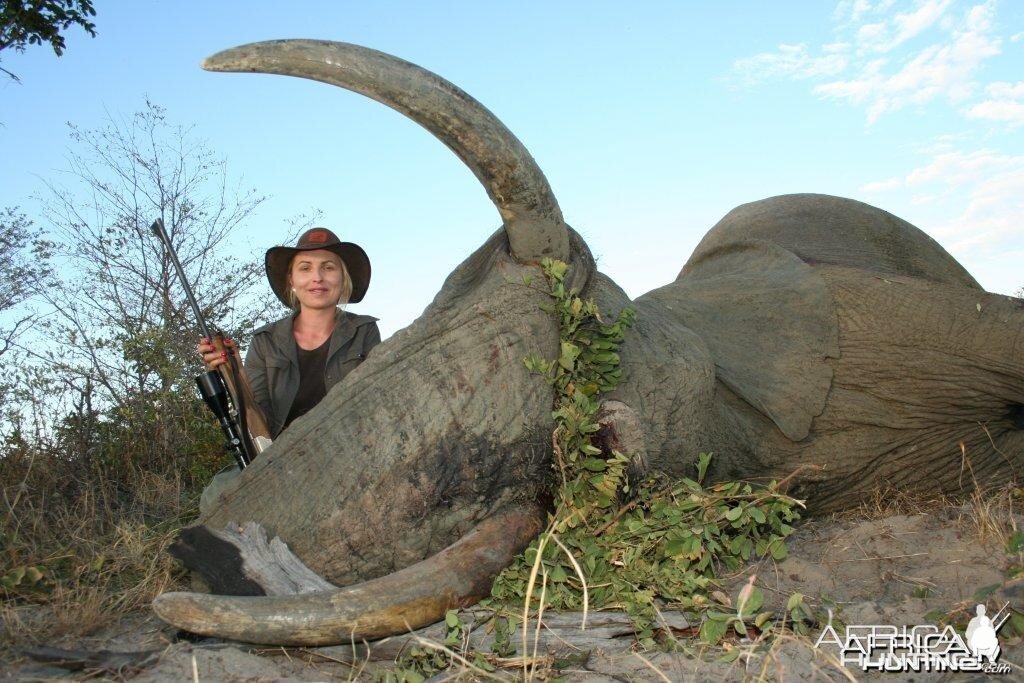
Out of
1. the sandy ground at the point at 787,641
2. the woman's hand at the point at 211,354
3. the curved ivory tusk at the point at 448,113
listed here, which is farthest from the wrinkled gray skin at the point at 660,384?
the woman's hand at the point at 211,354

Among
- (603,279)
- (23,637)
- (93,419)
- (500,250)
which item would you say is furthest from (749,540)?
(93,419)

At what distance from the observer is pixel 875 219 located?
5.54m

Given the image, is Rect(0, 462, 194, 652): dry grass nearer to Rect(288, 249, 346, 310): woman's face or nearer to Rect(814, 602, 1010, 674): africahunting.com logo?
Rect(288, 249, 346, 310): woman's face

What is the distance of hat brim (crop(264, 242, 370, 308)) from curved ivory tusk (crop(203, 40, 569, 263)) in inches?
67.9

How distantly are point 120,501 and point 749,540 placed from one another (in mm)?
3839

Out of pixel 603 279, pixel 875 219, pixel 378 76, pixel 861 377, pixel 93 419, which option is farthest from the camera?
pixel 93 419

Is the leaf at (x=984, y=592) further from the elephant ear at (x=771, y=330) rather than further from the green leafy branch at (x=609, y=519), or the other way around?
the elephant ear at (x=771, y=330)

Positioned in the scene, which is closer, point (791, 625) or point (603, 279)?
point (791, 625)

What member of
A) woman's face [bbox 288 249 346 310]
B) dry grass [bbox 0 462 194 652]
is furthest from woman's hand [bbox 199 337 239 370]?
dry grass [bbox 0 462 194 652]

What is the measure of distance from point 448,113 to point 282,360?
2237 mm

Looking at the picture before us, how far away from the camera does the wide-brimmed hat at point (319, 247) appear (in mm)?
5004

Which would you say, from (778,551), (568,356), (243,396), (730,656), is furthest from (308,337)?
(730,656)

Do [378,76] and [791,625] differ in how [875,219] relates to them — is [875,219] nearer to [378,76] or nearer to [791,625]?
[791,625]

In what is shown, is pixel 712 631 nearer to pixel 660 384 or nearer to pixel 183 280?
pixel 660 384
